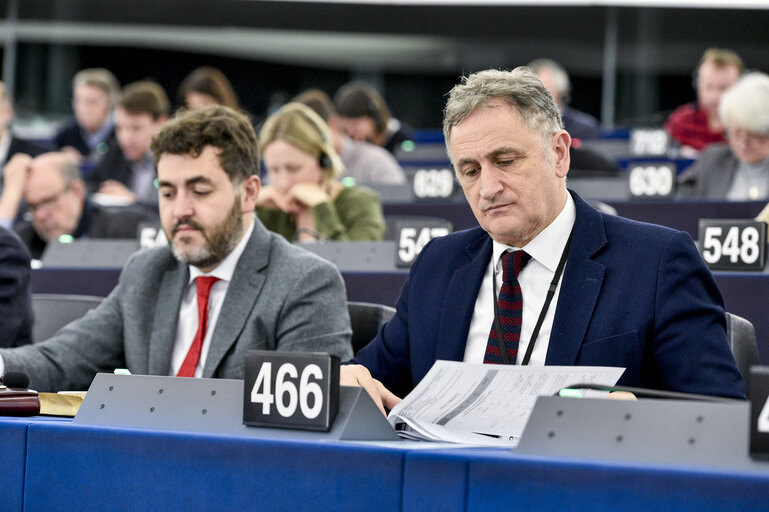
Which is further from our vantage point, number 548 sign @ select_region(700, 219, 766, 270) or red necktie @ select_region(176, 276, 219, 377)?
number 548 sign @ select_region(700, 219, 766, 270)

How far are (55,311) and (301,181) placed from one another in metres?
1.35

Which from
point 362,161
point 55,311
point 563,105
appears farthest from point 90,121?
point 55,311

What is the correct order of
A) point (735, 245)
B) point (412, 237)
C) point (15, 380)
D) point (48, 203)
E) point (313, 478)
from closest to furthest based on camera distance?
point (313, 478), point (15, 380), point (735, 245), point (412, 237), point (48, 203)

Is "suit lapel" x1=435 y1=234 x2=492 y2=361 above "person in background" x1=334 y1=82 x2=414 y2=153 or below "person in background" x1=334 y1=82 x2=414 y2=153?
below

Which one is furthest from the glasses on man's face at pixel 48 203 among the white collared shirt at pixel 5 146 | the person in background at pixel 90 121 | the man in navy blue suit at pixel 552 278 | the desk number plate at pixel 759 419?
the desk number plate at pixel 759 419

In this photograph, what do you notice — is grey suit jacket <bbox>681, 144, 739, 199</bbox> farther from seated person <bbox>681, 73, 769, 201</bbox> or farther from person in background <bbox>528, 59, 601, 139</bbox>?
person in background <bbox>528, 59, 601, 139</bbox>

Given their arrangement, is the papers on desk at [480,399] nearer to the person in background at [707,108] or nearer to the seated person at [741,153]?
the seated person at [741,153]

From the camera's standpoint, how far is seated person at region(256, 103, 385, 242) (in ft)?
13.6

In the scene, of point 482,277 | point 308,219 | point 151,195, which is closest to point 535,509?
point 482,277

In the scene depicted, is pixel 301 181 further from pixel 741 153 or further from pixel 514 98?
pixel 514 98

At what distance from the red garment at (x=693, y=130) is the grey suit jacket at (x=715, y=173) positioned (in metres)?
2.37

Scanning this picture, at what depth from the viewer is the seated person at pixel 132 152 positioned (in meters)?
6.37

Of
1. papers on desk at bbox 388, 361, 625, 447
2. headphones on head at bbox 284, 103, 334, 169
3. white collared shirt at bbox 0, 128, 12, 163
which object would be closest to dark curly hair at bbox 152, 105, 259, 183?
papers on desk at bbox 388, 361, 625, 447

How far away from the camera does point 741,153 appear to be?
498 cm
